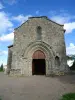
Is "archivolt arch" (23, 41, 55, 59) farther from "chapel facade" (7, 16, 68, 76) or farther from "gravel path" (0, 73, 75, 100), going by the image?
"gravel path" (0, 73, 75, 100)

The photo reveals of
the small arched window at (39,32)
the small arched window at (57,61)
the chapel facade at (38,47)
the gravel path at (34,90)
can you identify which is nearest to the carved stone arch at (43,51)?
the chapel facade at (38,47)

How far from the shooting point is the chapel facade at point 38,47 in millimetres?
23188

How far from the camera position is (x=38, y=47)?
942 inches

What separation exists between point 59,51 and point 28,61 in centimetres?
450

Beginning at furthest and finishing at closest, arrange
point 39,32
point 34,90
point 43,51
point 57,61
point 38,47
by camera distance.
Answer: point 39,32, point 38,47, point 43,51, point 57,61, point 34,90

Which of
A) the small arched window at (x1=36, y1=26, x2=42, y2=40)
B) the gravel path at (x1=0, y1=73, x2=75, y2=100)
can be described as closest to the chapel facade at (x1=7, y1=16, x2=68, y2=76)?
the small arched window at (x1=36, y1=26, x2=42, y2=40)

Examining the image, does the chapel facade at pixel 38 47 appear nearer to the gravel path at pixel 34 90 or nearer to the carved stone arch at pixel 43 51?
the carved stone arch at pixel 43 51

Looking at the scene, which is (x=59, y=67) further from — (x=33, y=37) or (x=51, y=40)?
(x=33, y=37)

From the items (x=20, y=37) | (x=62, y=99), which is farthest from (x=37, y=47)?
(x=62, y=99)

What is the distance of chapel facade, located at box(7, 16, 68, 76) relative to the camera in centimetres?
2319

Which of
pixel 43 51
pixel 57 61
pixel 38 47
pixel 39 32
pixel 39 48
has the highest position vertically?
pixel 39 32

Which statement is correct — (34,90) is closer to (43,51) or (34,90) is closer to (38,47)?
(43,51)

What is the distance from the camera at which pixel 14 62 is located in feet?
78.3

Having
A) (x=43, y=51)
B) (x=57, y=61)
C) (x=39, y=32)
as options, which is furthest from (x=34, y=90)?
(x=39, y=32)
